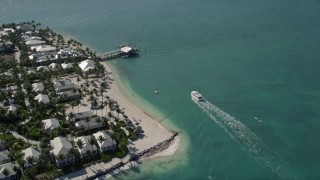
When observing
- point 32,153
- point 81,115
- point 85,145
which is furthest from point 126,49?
point 32,153

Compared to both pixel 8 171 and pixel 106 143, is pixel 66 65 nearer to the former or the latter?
pixel 106 143

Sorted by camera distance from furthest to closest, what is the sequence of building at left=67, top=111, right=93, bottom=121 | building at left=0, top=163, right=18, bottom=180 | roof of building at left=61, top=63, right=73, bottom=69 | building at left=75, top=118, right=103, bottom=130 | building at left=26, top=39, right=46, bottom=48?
building at left=26, top=39, right=46, bottom=48 < roof of building at left=61, top=63, right=73, bottom=69 < building at left=67, top=111, right=93, bottom=121 < building at left=75, top=118, right=103, bottom=130 < building at left=0, top=163, right=18, bottom=180

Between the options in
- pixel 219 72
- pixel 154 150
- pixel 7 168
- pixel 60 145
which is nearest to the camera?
pixel 7 168

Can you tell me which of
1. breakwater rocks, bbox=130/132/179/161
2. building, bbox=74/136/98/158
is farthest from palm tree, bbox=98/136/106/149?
breakwater rocks, bbox=130/132/179/161

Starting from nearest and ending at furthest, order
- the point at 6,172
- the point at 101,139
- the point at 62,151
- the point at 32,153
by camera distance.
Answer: the point at 6,172 < the point at 32,153 < the point at 62,151 < the point at 101,139

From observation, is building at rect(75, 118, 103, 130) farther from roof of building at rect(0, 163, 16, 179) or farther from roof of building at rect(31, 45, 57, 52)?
roof of building at rect(31, 45, 57, 52)

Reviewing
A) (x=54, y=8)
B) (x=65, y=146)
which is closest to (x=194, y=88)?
(x=65, y=146)
